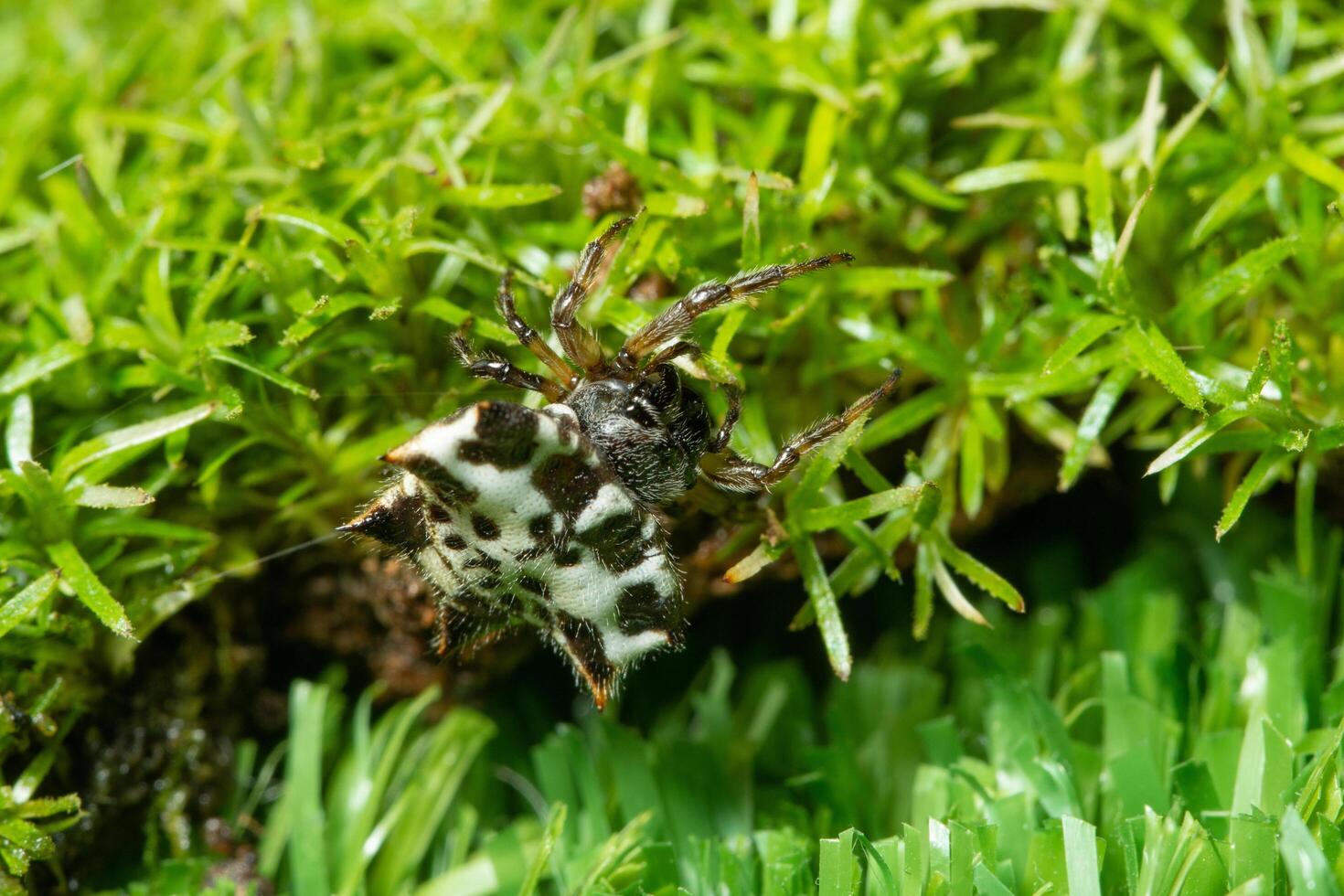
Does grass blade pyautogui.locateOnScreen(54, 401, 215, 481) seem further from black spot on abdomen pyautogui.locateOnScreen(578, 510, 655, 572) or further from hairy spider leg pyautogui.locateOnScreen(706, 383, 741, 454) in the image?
hairy spider leg pyautogui.locateOnScreen(706, 383, 741, 454)

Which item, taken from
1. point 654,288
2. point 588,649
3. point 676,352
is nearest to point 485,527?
point 588,649

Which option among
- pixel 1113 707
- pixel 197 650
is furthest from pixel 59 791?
pixel 1113 707

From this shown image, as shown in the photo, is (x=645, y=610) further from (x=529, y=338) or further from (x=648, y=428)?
(x=529, y=338)

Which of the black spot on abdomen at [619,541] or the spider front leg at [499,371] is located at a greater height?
the spider front leg at [499,371]

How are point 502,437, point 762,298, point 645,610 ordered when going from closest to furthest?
point 502,437 → point 645,610 → point 762,298

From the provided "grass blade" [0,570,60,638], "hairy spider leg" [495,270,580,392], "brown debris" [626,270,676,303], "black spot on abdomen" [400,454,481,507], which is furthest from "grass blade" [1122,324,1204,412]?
"grass blade" [0,570,60,638]

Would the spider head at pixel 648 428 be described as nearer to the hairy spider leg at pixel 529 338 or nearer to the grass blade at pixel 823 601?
the hairy spider leg at pixel 529 338

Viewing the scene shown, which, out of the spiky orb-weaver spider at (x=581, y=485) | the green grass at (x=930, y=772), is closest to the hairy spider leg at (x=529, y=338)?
the spiky orb-weaver spider at (x=581, y=485)
